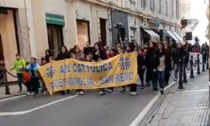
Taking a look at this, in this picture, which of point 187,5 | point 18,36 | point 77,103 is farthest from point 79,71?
point 187,5

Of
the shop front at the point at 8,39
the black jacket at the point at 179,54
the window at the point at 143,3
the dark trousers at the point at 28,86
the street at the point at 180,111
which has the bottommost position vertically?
the street at the point at 180,111

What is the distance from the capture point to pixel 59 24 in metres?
19.5

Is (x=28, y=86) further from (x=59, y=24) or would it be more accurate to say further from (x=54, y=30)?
(x=54, y=30)

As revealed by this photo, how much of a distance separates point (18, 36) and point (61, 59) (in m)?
5.04

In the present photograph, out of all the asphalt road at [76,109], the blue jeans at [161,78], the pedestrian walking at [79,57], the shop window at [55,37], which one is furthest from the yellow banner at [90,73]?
the shop window at [55,37]

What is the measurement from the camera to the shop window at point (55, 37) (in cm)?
1939

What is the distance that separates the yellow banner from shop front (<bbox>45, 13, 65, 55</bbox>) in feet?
22.3

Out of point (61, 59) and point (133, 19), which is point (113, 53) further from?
point (133, 19)

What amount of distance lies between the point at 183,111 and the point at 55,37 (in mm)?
13747

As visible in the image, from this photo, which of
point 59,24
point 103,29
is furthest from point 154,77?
point 103,29

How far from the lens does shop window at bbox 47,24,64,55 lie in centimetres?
1939

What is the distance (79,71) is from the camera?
38.7ft

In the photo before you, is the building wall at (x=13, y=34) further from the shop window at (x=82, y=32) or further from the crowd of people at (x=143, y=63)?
the shop window at (x=82, y=32)

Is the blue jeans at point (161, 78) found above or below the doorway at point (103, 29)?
below
